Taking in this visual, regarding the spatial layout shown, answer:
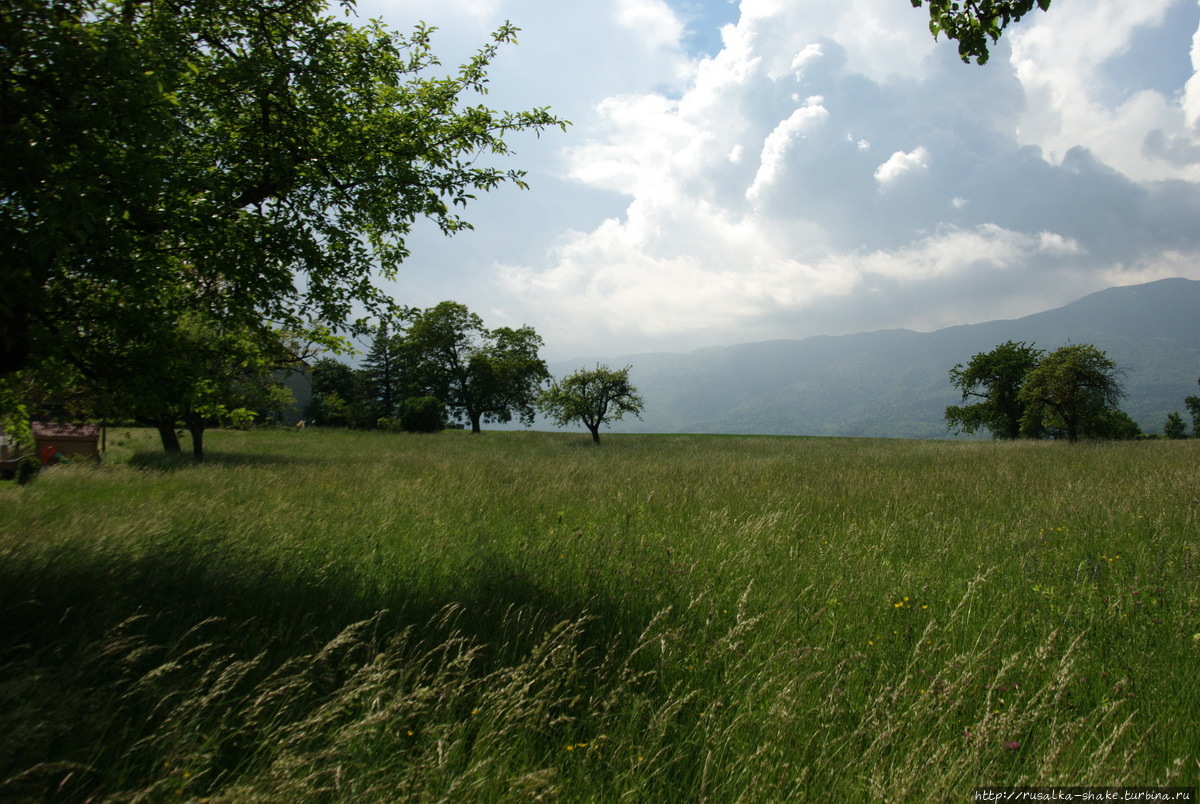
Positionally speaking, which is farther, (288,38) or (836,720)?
(288,38)

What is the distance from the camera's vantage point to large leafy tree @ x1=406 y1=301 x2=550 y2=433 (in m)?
53.2

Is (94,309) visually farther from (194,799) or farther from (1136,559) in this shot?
(1136,559)

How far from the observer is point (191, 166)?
6.20 meters

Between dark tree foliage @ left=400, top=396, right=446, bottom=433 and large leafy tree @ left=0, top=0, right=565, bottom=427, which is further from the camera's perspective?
dark tree foliage @ left=400, top=396, right=446, bottom=433

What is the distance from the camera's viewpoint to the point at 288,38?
22.6 ft

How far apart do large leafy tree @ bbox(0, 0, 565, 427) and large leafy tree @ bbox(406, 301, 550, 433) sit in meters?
44.8

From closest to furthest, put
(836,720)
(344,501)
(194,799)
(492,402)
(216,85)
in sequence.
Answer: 1. (194,799)
2. (836,720)
3. (216,85)
4. (344,501)
5. (492,402)

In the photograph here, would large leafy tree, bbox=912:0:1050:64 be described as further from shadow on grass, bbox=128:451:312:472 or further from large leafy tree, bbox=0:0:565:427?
shadow on grass, bbox=128:451:312:472

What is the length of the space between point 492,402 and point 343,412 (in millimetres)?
16316

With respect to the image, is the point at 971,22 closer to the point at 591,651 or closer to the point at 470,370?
the point at 591,651

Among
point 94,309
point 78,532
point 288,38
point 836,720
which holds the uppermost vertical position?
point 288,38

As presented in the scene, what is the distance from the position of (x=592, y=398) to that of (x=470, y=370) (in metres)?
19.3

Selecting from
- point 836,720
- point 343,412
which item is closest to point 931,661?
point 836,720

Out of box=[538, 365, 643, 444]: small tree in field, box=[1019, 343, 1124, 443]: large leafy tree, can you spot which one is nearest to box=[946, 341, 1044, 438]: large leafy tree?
box=[1019, 343, 1124, 443]: large leafy tree
